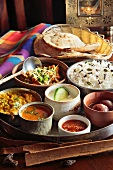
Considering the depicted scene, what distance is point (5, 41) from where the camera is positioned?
191 cm

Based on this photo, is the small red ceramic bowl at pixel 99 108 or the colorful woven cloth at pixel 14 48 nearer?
the small red ceramic bowl at pixel 99 108

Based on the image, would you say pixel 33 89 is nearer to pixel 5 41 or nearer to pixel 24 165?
pixel 24 165

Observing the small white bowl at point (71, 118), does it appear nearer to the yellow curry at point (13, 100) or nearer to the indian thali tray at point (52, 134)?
the indian thali tray at point (52, 134)

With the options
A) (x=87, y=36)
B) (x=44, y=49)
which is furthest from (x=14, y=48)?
(x=87, y=36)

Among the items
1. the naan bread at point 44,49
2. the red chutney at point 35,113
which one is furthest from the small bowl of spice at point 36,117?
the naan bread at point 44,49

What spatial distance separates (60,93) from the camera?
47.2 inches

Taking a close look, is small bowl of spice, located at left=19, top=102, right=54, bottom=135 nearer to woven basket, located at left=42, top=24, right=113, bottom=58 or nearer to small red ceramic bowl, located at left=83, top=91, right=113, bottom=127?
small red ceramic bowl, located at left=83, top=91, right=113, bottom=127

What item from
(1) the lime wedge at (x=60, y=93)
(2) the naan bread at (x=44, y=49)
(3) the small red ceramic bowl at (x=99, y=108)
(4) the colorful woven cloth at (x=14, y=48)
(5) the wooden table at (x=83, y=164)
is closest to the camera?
(5) the wooden table at (x=83, y=164)

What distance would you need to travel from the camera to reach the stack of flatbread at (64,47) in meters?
1.54

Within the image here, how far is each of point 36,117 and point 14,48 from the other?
0.79 meters

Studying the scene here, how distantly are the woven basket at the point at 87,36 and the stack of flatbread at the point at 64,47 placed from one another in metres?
0.03

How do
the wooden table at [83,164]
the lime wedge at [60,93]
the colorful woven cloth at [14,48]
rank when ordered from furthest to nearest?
the colorful woven cloth at [14,48]
the lime wedge at [60,93]
the wooden table at [83,164]

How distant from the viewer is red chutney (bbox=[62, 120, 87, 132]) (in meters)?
1.04

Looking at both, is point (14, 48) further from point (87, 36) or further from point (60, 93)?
point (60, 93)
